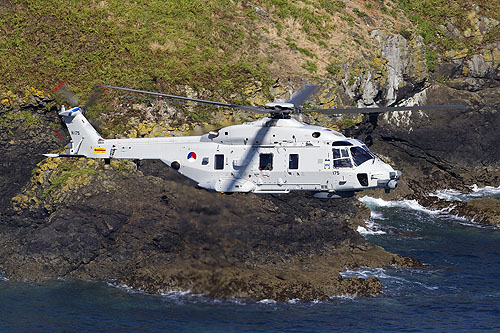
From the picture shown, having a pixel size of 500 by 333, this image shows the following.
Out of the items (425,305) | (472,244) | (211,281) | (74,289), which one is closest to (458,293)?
(425,305)

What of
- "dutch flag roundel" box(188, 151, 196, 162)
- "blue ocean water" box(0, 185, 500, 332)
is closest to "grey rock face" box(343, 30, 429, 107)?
"blue ocean water" box(0, 185, 500, 332)

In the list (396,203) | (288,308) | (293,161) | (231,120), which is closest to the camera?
(293,161)

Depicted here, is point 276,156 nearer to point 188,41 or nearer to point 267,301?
point 267,301

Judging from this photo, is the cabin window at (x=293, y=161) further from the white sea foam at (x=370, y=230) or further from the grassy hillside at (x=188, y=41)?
the grassy hillside at (x=188, y=41)

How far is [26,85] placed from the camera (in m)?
55.2

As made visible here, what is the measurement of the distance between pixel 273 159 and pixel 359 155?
4149 millimetres

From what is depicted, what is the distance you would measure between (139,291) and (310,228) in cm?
1228

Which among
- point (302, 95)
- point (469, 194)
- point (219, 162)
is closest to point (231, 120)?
point (219, 162)

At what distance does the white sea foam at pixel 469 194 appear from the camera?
63.2 metres

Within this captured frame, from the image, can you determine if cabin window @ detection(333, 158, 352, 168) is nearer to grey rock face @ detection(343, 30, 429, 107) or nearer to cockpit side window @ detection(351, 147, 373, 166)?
cockpit side window @ detection(351, 147, 373, 166)

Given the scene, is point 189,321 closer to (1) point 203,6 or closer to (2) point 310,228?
(2) point 310,228

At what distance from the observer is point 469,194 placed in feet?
211

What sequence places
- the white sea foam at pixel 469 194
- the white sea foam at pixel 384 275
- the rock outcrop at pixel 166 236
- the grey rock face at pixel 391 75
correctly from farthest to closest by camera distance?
the white sea foam at pixel 469 194 < the grey rock face at pixel 391 75 < the white sea foam at pixel 384 275 < the rock outcrop at pixel 166 236

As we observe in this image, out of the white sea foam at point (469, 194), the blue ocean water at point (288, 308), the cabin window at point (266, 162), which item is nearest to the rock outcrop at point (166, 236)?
the blue ocean water at point (288, 308)
